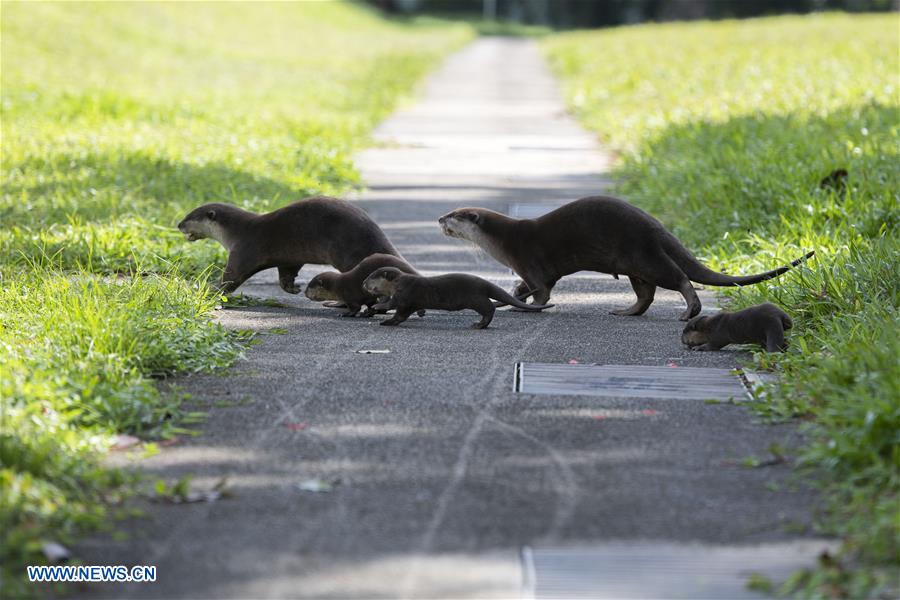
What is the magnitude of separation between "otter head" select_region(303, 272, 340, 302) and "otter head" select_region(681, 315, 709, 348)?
2238 millimetres

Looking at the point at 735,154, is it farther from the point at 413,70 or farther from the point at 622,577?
the point at 413,70

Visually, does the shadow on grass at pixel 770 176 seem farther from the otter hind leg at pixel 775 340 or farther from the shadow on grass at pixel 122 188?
the shadow on grass at pixel 122 188

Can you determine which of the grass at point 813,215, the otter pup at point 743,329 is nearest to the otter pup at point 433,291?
the otter pup at point 743,329

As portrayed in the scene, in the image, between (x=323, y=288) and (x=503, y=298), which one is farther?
(x=323, y=288)

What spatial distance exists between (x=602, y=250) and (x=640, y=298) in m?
A: 0.44

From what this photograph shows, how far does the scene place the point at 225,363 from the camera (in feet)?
21.9

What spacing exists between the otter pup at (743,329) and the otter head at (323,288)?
7.36ft

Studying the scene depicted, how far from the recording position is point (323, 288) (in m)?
8.28

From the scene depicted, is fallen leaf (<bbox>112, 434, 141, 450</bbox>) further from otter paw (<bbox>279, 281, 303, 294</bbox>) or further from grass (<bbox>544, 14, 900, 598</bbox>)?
otter paw (<bbox>279, 281, 303, 294</bbox>)

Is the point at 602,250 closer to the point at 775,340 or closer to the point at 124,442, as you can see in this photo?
the point at 775,340

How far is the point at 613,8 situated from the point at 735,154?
78720 mm

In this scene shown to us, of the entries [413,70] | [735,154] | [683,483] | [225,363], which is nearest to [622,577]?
[683,483]

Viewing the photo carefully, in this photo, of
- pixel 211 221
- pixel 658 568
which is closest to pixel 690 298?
pixel 211 221

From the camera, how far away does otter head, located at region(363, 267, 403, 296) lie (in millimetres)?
7906
